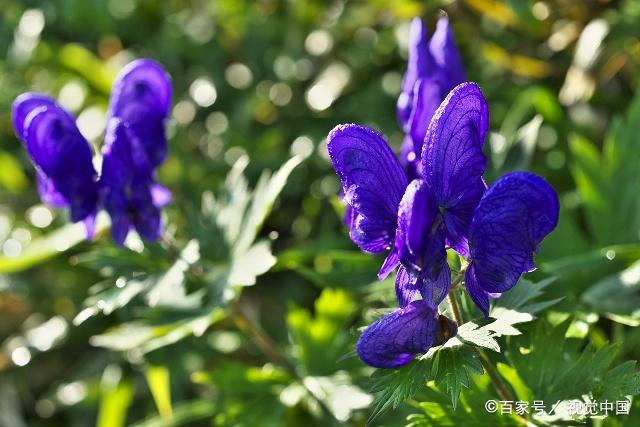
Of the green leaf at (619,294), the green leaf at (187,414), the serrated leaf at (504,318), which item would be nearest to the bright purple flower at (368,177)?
the serrated leaf at (504,318)

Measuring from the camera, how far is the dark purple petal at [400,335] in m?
1.37

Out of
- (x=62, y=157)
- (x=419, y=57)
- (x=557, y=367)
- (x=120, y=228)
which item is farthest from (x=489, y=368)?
(x=62, y=157)

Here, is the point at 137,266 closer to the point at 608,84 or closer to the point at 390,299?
the point at 390,299

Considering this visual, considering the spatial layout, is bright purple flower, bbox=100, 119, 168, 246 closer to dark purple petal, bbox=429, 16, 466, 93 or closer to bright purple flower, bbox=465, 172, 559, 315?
dark purple petal, bbox=429, 16, 466, 93

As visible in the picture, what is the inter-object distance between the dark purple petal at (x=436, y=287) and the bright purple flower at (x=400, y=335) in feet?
0.06

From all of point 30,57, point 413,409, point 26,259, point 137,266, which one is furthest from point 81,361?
point 413,409

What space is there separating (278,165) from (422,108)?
129 centimetres

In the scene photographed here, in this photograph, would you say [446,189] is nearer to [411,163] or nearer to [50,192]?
[411,163]

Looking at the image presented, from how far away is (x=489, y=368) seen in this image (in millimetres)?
1529

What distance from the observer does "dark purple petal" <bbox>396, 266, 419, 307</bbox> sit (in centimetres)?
140

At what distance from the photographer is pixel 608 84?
3131 mm

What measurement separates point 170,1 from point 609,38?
2084 mm

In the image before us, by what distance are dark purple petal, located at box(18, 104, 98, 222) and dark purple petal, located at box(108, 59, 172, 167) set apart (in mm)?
136

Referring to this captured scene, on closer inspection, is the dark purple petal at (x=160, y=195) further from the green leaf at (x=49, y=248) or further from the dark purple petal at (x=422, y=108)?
the dark purple petal at (x=422, y=108)
